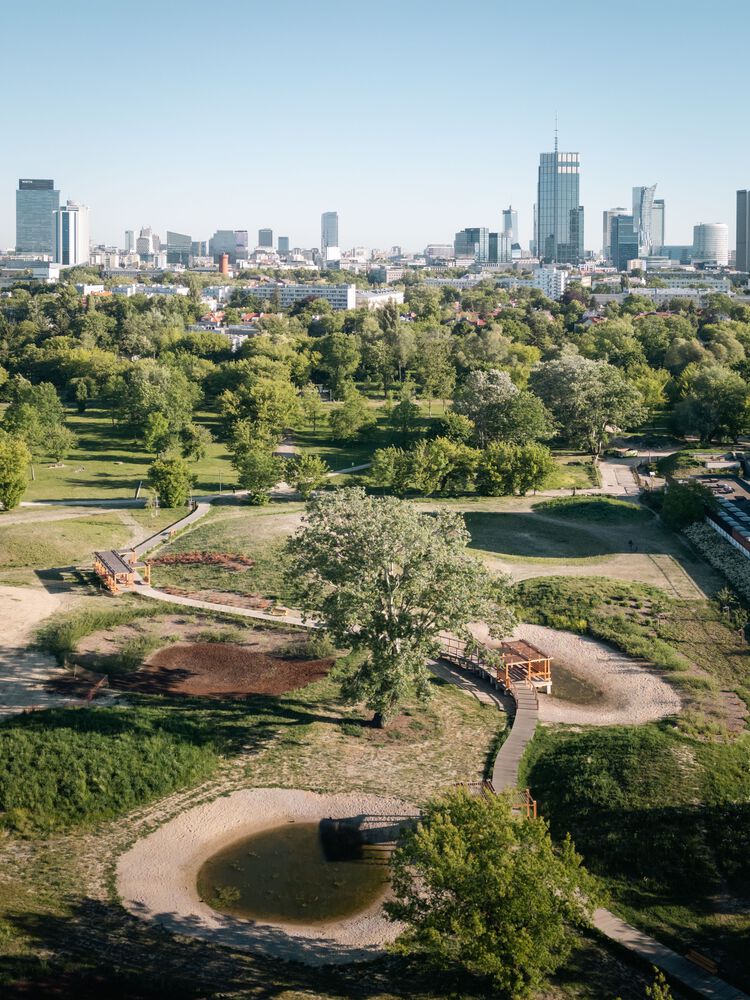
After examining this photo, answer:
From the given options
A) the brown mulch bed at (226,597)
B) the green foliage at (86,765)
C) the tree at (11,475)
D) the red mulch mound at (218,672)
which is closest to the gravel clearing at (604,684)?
the red mulch mound at (218,672)

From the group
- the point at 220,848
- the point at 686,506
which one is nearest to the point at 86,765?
the point at 220,848

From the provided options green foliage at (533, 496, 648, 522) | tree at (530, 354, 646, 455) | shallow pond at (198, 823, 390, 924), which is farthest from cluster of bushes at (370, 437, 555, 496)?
shallow pond at (198, 823, 390, 924)

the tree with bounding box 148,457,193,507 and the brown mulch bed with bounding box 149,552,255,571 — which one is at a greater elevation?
the tree with bounding box 148,457,193,507

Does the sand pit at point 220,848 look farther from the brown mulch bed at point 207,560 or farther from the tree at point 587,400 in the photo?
the tree at point 587,400

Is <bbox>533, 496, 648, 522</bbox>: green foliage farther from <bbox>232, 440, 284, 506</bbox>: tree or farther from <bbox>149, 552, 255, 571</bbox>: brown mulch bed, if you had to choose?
<bbox>149, 552, 255, 571</bbox>: brown mulch bed

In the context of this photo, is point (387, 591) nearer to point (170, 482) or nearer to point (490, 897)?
point (490, 897)

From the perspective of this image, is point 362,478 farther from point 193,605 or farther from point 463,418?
point 193,605

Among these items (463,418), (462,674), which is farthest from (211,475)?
(462,674)
